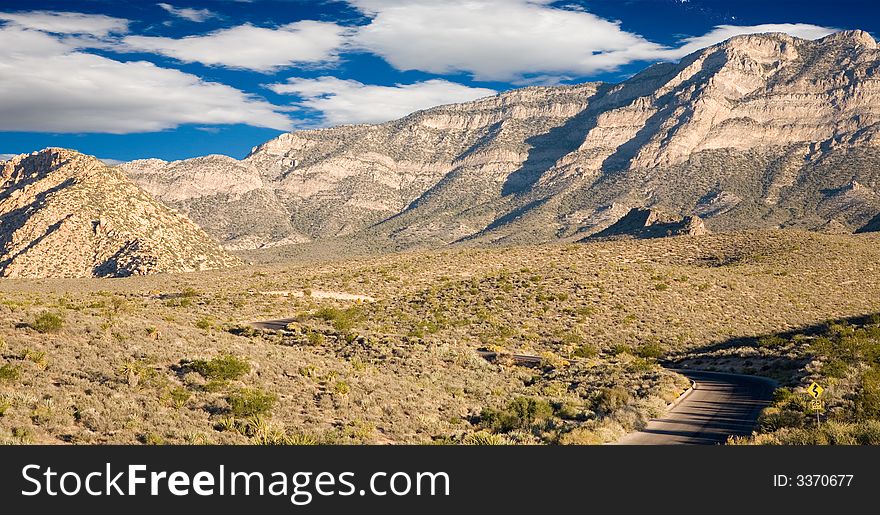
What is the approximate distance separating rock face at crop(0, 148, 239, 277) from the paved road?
3209 inches

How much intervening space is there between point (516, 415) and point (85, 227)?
9732 cm

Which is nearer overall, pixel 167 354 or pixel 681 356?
pixel 167 354

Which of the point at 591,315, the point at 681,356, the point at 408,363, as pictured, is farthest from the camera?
the point at 591,315

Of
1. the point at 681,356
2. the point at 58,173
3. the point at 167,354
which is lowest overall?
the point at 681,356

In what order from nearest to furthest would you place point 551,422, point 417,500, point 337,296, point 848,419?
1. point 417,500
2. point 848,419
3. point 551,422
4. point 337,296

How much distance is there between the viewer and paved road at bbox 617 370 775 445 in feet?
59.3

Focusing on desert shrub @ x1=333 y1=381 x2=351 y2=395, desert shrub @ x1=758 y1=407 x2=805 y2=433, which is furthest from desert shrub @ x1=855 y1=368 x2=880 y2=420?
desert shrub @ x1=333 y1=381 x2=351 y2=395

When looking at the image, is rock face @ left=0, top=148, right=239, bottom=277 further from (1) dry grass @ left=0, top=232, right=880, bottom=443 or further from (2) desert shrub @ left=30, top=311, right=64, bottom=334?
(2) desert shrub @ left=30, top=311, right=64, bottom=334

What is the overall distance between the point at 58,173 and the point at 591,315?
10698cm

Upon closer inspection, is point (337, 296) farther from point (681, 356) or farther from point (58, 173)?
point (58, 173)

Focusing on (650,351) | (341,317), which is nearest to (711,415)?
(650,351)

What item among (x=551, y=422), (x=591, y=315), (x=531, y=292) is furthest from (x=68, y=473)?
(x=531, y=292)

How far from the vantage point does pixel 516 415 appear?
69.4 ft

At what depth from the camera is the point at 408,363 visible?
2897 centimetres
